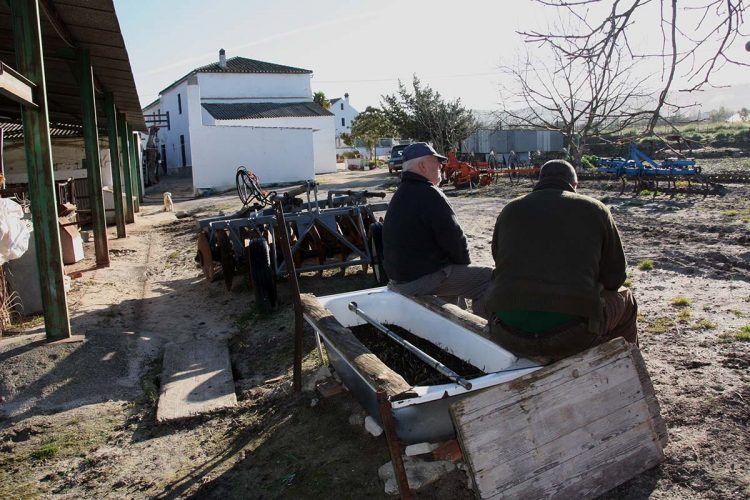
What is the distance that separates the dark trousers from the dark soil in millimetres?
487

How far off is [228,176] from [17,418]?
27.5 m

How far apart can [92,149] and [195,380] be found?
229 inches

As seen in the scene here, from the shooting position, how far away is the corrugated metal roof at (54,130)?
17375mm

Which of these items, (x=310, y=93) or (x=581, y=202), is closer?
(x=581, y=202)

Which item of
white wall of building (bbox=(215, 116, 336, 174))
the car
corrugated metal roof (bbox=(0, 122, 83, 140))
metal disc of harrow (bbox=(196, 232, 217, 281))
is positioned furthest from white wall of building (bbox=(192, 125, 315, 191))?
metal disc of harrow (bbox=(196, 232, 217, 281))

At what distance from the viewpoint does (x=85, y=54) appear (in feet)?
29.6

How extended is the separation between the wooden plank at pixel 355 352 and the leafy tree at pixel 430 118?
29383mm

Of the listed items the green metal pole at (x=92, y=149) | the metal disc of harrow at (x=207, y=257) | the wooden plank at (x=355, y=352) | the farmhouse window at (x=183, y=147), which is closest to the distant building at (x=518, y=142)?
the farmhouse window at (x=183, y=147)

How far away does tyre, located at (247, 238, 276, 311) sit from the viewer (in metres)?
6.80

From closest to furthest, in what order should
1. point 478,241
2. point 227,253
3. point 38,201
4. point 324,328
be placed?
point 324,328 < point 38,201 < point 227,253 < point 478,241

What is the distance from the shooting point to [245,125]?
122 feet

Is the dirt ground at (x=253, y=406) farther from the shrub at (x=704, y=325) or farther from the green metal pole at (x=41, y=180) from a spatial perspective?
the green metal pole at (x=41, y=180)

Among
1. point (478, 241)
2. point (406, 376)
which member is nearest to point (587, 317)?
point (406, 376)

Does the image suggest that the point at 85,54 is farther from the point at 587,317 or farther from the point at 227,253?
the point at 587,317
